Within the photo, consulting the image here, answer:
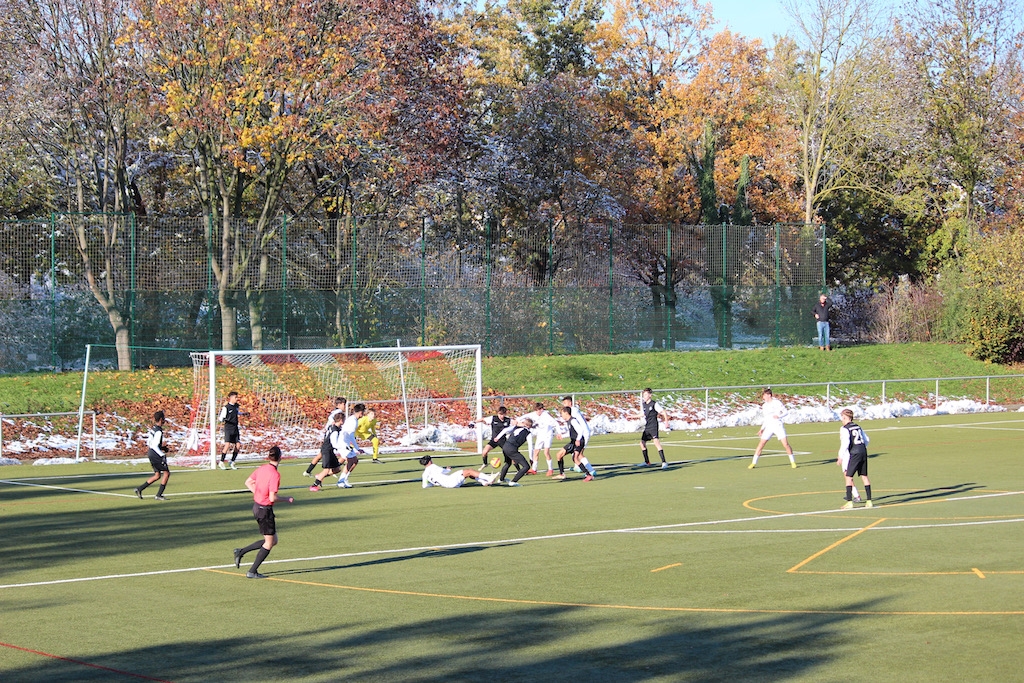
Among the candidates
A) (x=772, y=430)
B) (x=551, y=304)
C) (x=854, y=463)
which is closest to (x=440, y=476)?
(x=772, y=430)

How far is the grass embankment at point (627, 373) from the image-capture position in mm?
32531

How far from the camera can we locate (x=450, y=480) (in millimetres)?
23844

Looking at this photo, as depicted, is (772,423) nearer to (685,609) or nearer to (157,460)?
(157,460)

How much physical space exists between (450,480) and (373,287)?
51.0 ft

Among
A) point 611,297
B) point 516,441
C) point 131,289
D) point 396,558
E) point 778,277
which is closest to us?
point 396,558

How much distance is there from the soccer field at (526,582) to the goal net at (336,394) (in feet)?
23.6

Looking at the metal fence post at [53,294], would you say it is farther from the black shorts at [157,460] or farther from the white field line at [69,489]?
the black shorts at [157,460]

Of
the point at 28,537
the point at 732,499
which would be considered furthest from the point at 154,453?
the point at 732,499

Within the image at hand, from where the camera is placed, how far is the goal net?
105ft

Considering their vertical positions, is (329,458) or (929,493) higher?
(329,458)

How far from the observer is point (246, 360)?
1284 inches

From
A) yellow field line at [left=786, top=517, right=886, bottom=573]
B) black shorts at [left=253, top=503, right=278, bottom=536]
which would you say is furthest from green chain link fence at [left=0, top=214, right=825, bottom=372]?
yellow field line at [left=786, top=517, right=886, bottom=573]

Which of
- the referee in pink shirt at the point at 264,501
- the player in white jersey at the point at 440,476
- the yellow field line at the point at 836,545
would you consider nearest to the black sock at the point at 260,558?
the referee in pink shirt at the point at 264,501

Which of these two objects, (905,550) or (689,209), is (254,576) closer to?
(905,550)
